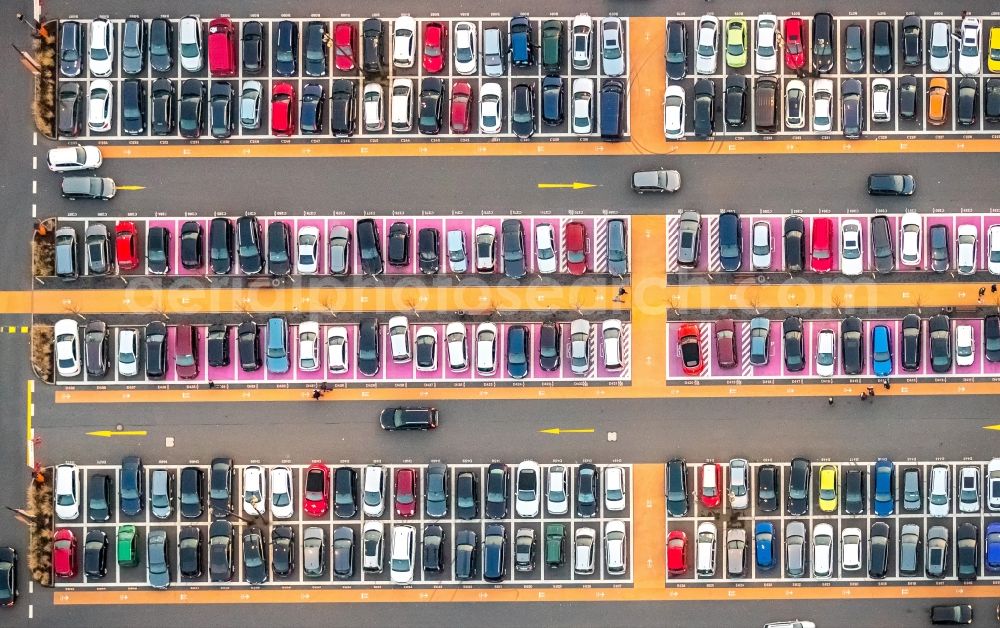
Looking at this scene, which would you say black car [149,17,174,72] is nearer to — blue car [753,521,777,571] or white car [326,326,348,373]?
white car [326,326,348,373]

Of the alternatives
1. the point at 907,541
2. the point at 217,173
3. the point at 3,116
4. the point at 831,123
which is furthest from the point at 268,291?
the point at 907,541

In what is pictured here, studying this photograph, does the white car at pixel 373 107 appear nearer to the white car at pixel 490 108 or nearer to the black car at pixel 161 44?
the white car at pixel 490 108

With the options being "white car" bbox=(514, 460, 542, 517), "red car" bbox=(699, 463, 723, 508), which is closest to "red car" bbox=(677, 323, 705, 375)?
"red car" bbox=(699, 463, 723, 508)

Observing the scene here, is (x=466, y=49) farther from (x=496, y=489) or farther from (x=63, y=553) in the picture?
(x=63, y=553)

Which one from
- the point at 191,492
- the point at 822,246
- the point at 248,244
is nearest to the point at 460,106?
the point at 248,244

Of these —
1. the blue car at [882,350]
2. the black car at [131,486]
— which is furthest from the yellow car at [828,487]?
the black car at [131,486]
